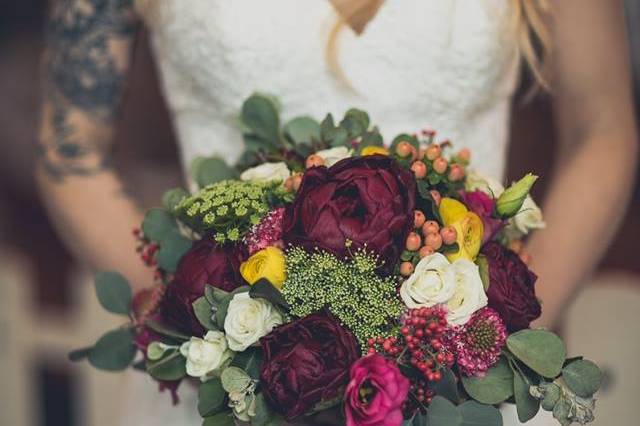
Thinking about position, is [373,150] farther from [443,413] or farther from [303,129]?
[443,413]

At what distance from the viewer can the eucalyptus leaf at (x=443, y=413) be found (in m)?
0.85

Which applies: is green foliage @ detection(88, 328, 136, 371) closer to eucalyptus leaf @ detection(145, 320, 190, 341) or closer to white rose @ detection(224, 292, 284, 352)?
eucalyptus leaf @ detection(145, 320, 190, 341)

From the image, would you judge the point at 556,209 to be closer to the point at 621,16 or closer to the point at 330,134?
the point at 621,16

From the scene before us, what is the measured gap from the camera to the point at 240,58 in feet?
4.23

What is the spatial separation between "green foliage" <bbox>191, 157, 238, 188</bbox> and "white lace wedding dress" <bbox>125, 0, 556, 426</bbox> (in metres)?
0.19

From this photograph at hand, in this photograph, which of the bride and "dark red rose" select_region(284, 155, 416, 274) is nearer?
"dark red rose" select_region(284, 155, 416, 274)

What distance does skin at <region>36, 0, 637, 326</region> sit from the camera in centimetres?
134

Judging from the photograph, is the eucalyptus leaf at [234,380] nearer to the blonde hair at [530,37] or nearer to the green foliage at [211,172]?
the green foliage at [211,172]

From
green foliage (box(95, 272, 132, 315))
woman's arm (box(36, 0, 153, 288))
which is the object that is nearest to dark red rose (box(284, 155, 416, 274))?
green foliage (box(95, 272, 132, 315))

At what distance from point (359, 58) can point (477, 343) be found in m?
0.57

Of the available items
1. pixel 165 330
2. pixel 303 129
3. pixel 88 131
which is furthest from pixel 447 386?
pixel 88 131

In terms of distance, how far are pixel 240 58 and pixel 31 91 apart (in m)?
1.60

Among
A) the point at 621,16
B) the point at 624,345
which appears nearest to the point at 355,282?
the point at 621,16

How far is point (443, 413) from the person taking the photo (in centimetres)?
85
